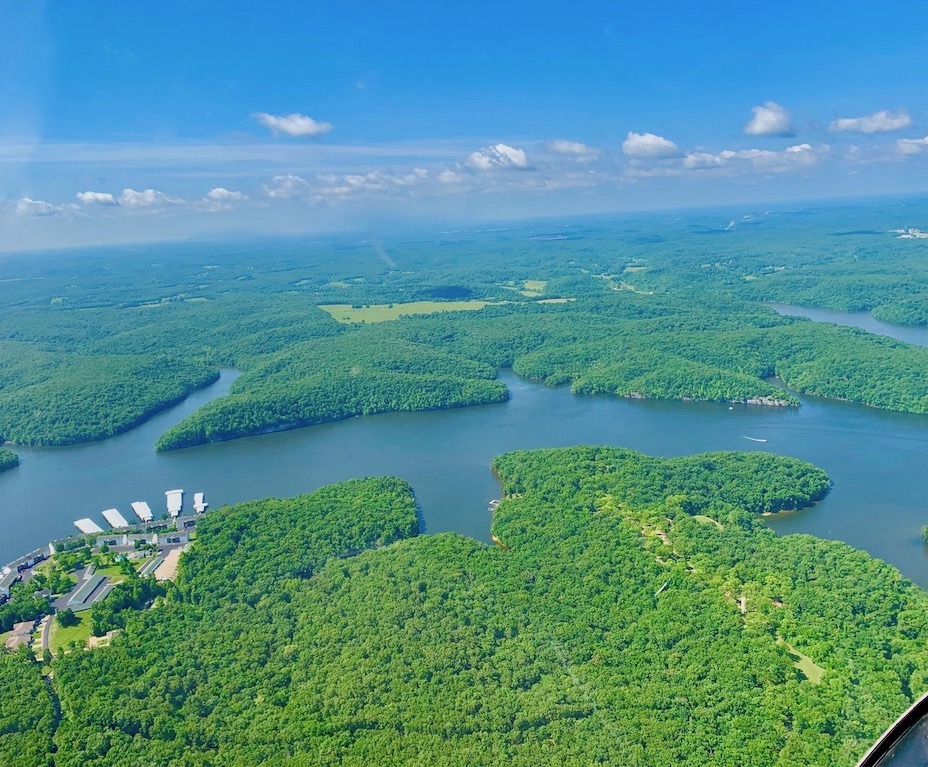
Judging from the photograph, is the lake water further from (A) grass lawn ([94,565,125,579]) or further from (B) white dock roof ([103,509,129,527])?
(A) grass lawn ([94,565,125,579])

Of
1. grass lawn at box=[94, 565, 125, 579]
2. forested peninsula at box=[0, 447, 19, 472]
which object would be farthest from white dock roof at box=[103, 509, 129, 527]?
forested peninsula at box=[0, 447, 19, 472]

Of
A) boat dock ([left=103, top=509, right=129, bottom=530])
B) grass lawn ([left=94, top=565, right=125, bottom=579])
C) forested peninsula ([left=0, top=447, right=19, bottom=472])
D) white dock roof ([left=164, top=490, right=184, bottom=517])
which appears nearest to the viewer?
grass lawn ([left=94, top=565, right=125, bottom=579])

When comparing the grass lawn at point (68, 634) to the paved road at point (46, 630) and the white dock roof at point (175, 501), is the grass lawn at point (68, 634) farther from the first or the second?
the white dock roof at point (175, 501)

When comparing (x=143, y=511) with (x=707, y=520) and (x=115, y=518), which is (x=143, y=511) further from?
(x=707, y=520)

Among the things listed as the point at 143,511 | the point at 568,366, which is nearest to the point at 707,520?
the point at 143,511

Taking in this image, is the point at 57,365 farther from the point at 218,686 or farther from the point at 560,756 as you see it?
the point at 560,756

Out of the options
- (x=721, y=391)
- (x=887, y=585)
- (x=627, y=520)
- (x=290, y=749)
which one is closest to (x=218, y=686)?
(x=290, y=749)

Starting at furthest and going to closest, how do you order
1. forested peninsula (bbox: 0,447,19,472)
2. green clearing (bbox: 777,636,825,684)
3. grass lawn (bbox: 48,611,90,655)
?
forested peninsula (bbox: 0,447,19,472), grass lawn (bbox: 48,611,90,655), green clearing (bbox: 777,636,825,684)
